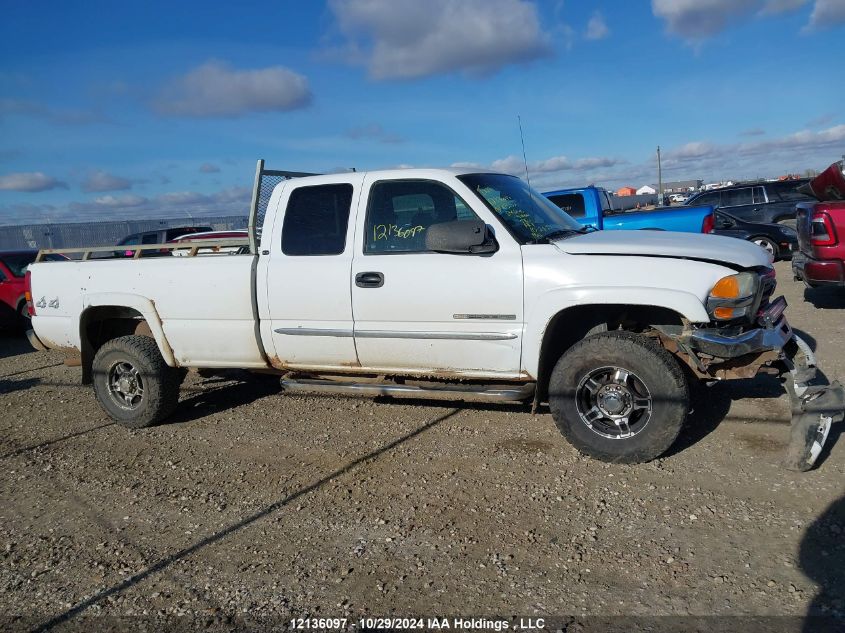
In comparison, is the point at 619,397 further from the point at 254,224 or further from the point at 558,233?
the point at 254,224

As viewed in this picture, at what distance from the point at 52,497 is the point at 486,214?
354cm

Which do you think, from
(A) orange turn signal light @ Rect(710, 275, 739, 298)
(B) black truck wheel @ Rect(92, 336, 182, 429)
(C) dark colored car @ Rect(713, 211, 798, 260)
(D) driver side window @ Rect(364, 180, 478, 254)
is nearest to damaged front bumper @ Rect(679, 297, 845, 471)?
(A) orange turn signal light @ Rect(710, 275, 739, 298)

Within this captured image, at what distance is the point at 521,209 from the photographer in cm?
498

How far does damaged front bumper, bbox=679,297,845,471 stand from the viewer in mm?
4055

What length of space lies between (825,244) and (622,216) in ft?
15.4

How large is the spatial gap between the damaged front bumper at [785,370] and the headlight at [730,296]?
0.12 m

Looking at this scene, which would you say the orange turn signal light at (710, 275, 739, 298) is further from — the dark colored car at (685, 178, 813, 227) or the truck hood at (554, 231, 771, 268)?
the dark colored car at (685, 178, 813, 227)

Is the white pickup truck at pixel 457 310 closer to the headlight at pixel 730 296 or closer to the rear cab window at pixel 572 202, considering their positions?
the headlight at pixel 730 296

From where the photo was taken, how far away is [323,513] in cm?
405

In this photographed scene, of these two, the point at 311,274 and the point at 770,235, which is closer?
the point at 311,274

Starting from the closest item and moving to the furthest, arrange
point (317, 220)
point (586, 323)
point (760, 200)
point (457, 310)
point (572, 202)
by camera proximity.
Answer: point (457, 310)
point (586, 323)
point (317, 220)
point (572, 202)
point (760, 200)

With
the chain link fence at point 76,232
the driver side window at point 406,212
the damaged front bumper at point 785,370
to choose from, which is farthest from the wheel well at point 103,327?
the chain link fence at point 76,232

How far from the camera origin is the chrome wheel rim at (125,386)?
585cm

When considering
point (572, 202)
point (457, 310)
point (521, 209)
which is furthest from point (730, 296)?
point (572, 202)
